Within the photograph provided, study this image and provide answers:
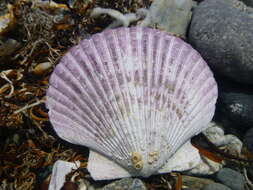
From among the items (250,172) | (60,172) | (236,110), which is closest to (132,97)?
(60,172)

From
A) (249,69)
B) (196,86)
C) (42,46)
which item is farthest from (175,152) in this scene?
(42,46)

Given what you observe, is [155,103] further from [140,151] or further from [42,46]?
[42,46]

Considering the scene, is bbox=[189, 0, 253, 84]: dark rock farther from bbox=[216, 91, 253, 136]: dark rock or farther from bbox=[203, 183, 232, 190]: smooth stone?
bbox=[203, 183, 232, 190]: smooth stone

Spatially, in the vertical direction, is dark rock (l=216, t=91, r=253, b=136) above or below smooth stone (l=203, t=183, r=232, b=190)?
above

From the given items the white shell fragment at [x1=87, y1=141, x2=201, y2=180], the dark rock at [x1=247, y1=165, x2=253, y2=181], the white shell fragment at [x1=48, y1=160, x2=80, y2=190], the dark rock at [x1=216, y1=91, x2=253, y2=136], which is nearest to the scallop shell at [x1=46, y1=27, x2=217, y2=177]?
the white shell fragment at [x1=87, y1=141, x2=201, y2=180]

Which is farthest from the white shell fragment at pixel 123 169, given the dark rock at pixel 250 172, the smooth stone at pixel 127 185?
the dark rock at pixel 250 172

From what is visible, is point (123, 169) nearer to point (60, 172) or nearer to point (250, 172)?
point (60, 172)

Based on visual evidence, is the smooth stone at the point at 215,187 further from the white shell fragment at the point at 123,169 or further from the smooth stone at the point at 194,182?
the white shell fragment at the point at 123,169
